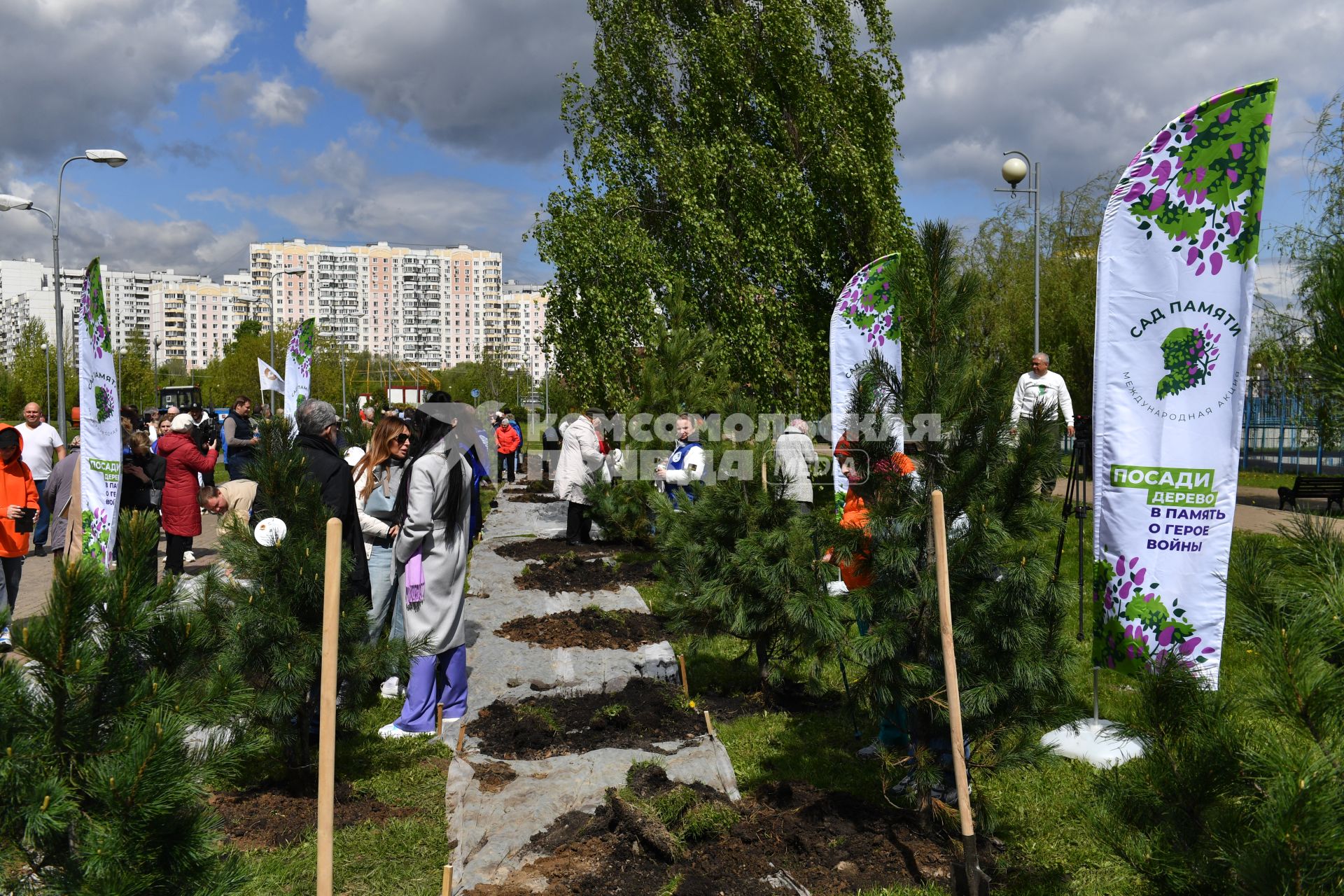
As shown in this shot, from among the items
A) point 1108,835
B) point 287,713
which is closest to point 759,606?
point 287,713

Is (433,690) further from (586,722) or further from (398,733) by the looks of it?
(586,722)

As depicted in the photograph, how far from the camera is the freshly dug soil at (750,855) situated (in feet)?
12.1

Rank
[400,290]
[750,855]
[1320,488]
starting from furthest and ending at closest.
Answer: [400,290] → [1320,488] → [750,855]

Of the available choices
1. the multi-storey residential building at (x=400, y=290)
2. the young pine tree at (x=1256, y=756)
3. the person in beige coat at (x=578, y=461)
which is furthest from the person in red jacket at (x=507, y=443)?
the multi-storey residential building at (x=400, y=290)

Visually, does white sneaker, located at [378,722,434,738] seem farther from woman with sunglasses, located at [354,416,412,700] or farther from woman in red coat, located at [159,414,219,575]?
woman in red coat, located at [159,414,219,575]

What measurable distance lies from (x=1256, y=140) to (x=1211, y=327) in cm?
91

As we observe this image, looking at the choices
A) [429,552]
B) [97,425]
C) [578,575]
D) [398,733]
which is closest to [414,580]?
[429,552]

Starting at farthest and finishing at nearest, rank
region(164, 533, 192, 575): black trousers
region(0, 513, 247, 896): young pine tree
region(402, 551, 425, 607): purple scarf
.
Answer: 1. region(164, 533, 192, 575): black trousers
2. region(402, 551, 425, 607): purple scarf
3. region(0, 513, 247, 896): young pine tree

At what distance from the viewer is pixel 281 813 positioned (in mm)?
4461

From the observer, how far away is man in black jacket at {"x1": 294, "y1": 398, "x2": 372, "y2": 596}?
17.9ft

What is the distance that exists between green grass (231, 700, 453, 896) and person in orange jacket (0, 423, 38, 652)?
3808 mm

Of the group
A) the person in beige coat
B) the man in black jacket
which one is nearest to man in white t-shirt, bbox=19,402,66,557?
the person in beige coat

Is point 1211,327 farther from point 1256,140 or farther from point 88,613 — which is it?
point 88,613

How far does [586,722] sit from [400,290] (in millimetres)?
121368
